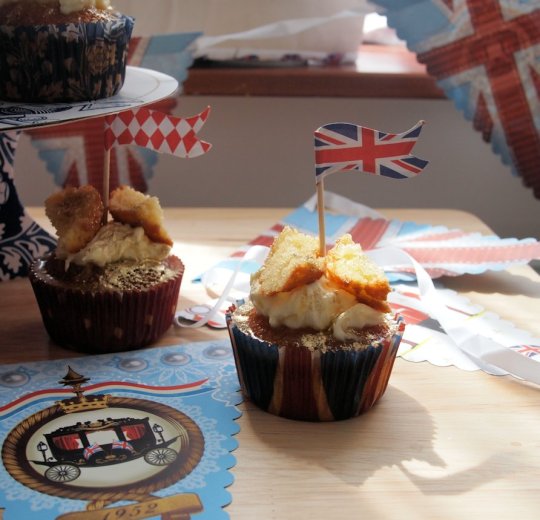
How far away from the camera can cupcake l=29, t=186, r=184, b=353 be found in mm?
1188

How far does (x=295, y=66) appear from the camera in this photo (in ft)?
6.61

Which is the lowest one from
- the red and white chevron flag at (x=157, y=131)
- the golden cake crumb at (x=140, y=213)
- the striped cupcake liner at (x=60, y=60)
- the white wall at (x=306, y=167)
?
the white wall at (x=306, y=167)

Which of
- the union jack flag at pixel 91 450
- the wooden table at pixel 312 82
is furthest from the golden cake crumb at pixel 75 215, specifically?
the wooden table at pixel 312 82

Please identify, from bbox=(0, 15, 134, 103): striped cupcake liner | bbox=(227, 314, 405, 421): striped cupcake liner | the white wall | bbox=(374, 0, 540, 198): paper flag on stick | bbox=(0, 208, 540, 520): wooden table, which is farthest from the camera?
the white wall

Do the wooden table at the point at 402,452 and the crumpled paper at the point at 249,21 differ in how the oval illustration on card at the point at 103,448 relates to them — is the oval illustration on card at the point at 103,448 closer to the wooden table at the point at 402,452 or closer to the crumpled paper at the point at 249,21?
the wooden table at the point at 402,452

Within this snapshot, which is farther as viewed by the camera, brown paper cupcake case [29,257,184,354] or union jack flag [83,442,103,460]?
brown paper cupcake case [29,257,184,354]

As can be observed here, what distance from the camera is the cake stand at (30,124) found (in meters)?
1.08

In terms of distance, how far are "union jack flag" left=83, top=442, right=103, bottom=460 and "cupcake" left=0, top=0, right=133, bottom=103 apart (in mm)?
479

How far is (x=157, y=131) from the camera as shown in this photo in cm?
124

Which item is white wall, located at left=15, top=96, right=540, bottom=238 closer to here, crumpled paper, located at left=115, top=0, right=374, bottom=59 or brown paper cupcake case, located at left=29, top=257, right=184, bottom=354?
crumpled paper, located at left=115, top=0, right=374, bottom=59

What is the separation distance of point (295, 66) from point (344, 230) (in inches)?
21.2

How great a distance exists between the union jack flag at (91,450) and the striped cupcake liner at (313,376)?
200mm

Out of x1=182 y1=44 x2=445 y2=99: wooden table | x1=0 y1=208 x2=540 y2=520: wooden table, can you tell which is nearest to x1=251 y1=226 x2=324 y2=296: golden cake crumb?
x1=0 y1=208 x2=540 y2=520: wooden table

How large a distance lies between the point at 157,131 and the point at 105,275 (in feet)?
0.72
